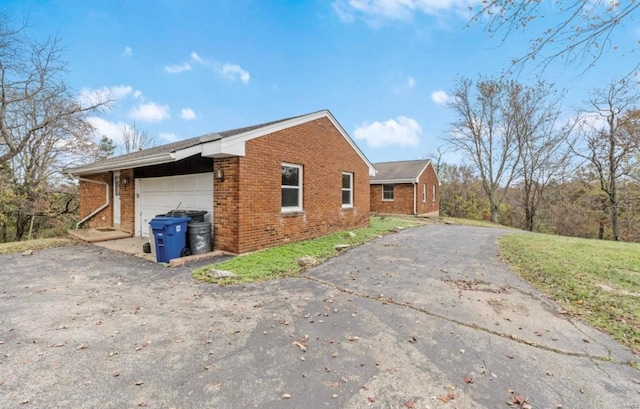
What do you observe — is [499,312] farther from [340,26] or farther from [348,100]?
[348,100]

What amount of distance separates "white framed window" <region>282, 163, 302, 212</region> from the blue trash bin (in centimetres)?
293

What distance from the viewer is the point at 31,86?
38.5 ft

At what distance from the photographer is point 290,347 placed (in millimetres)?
3141

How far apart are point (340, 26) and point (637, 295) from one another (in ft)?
37.4

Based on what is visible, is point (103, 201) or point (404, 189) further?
point (404, 189)

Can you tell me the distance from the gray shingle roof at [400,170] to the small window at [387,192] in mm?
683

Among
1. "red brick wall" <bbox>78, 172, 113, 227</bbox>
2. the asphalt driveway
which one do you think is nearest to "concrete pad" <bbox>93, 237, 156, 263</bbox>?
the asphalt driveway

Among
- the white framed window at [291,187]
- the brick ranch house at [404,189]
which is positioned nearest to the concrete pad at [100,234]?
the white framed window at [291,187]

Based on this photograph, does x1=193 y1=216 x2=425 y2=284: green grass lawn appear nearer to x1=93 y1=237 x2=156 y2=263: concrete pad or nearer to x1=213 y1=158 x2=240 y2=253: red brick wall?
x1=213 y1=158 x2=240 y2=253: red brick wall

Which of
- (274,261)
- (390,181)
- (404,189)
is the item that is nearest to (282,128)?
(274,261)

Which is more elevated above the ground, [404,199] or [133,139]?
[133,139]

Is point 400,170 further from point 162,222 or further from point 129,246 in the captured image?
point 162,222

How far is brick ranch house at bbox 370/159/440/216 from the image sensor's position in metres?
20.5

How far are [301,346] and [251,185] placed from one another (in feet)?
16.0
